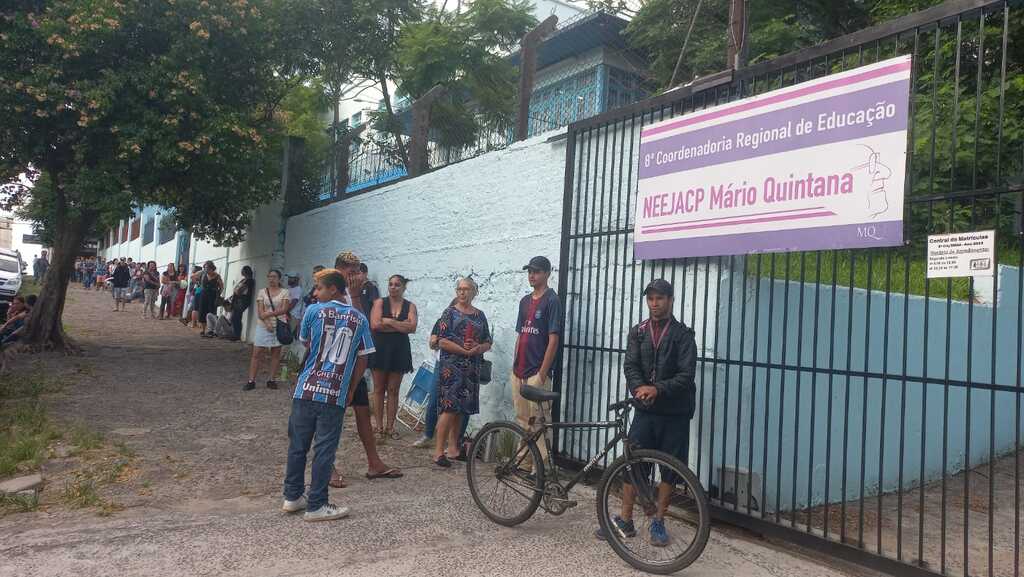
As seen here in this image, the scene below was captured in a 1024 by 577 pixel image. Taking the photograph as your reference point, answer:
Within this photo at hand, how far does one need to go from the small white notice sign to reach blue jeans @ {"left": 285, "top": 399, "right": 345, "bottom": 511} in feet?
11.5

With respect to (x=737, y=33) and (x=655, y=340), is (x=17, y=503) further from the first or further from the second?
(x=737, y=33)

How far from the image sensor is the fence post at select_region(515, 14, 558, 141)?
305 inches

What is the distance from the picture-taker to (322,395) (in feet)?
16.5

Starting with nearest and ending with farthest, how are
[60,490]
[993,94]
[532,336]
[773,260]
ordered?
[773,260] < [60,490] < [532,336] < [993,94]

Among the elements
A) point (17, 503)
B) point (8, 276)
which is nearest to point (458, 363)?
point (17, 503)

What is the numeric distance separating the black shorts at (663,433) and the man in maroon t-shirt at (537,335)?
1.45 meters

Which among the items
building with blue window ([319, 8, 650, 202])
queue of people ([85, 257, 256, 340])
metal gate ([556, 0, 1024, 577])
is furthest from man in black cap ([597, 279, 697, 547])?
queue of people ([85, 257, 256, 340])

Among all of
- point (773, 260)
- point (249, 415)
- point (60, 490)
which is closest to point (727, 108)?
point (773, 260)

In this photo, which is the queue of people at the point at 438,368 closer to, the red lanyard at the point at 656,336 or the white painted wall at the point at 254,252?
the red lanyard at the point at 656,336

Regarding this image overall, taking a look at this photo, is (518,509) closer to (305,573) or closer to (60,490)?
(305,573)

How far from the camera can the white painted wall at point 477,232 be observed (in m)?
7.12

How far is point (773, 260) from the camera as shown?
4.84 metres

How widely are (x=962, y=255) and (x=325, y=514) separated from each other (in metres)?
3.85

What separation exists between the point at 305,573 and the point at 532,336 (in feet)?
8.57
